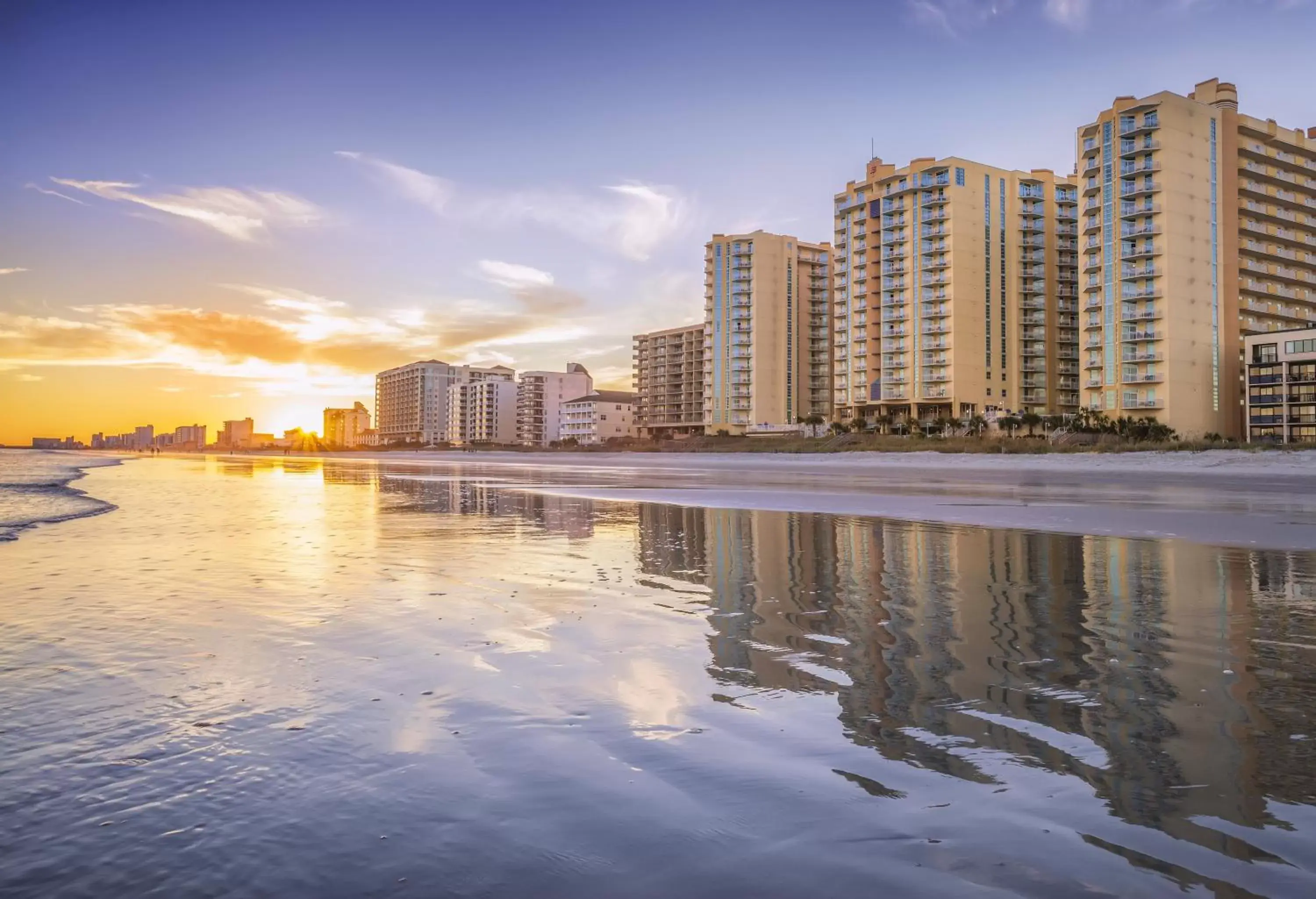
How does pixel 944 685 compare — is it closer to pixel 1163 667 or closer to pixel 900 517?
pixel 1163 667

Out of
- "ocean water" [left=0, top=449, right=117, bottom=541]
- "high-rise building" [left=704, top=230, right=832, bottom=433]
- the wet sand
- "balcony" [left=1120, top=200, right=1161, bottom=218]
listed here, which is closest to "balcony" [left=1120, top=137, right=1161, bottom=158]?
"balcony" [left=1120, top=200, right=1161, bottom=218]

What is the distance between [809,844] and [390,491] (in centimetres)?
3408

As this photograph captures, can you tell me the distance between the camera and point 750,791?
3998 millimetres

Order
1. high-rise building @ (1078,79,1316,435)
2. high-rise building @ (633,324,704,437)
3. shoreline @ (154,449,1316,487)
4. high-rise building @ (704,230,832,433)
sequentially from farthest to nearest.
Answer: high-rise building @ (633,324,704,437), high-rise building @ (704,230,832,433), high-rise building @ (1078,79,1316,435), shoreline @ (154,449,1316,487)

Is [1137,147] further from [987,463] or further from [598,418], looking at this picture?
[598,418]

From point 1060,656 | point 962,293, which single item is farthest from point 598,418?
point 1060,656

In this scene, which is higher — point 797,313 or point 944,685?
Result: point 797,313

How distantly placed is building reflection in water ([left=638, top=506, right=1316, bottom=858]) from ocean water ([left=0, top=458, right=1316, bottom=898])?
4 cm

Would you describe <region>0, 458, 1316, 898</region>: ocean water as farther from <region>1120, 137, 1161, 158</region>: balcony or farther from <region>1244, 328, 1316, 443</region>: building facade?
<region>1120, 137, 1161, 158</region>: balcony

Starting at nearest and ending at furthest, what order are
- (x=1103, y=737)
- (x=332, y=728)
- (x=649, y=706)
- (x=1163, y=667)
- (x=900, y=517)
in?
(x=1103, y=737)
(x=332, y=728)
(x=649, y=706)
(x=1163, y=667)
(x=900, y=517)

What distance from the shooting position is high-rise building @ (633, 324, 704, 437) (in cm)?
15338

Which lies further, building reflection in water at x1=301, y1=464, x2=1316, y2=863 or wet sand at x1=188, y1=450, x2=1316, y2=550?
wet sand at x1=188, y1=450, x2=1316, y2=550

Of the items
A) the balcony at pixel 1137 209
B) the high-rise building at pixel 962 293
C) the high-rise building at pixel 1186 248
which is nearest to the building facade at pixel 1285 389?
the high-rise building at pixel 1186 248

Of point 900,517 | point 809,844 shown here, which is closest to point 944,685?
point 809,844
